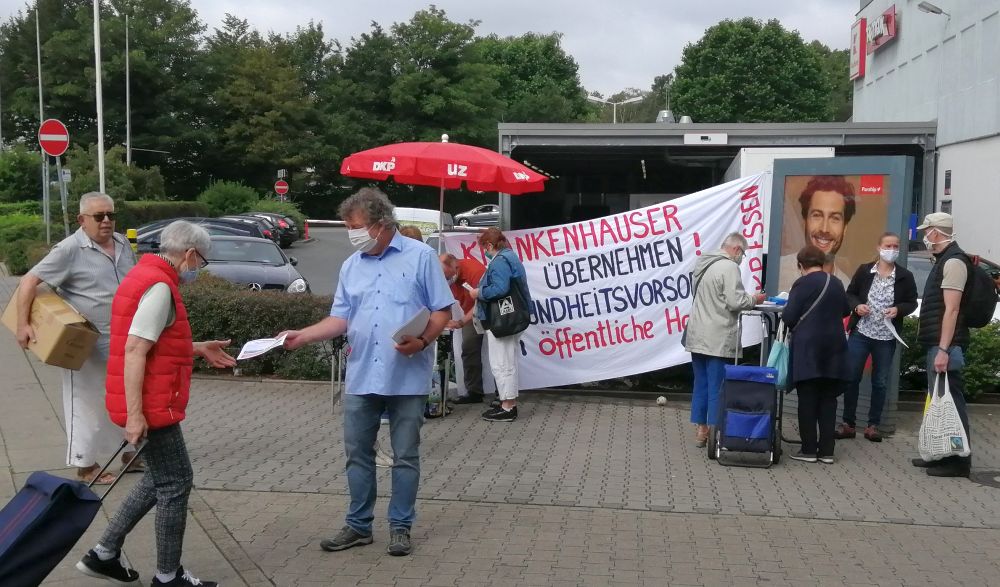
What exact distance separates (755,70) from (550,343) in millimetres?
58206

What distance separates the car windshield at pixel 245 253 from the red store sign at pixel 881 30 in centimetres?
2587

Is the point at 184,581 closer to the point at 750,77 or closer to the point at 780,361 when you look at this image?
the point at 780,361

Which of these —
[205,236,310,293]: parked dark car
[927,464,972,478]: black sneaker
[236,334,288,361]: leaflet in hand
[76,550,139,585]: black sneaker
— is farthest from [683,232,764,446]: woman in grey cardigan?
[205,236,310,293]: parked dark car

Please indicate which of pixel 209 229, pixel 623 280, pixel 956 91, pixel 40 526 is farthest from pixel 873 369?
pixel 209 229

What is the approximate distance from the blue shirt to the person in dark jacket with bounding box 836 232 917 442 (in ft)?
13.7

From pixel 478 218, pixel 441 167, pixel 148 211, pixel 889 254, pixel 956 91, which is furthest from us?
pixel 478 218

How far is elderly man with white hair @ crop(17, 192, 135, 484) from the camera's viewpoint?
252 inches

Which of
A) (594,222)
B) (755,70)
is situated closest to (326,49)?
(755,70)

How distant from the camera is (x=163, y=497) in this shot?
15.5 ft

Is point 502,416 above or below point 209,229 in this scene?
below

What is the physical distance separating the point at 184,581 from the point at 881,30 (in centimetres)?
3719

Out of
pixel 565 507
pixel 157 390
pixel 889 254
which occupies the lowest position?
pixel 565 507

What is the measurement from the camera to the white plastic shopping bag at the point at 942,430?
7.29 meters

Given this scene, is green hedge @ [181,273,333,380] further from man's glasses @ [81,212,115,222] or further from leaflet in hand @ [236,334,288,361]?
leaflet in hand @ [236,334,288,361]
